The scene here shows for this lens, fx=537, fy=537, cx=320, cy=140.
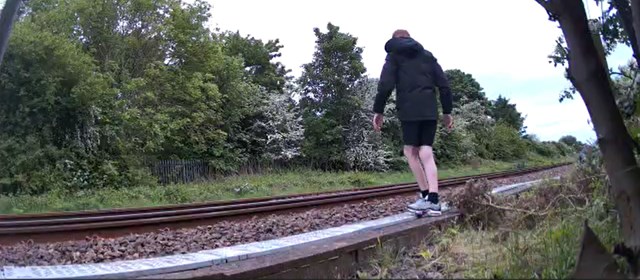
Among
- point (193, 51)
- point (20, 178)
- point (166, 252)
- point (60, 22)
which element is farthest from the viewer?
point (193, 51)

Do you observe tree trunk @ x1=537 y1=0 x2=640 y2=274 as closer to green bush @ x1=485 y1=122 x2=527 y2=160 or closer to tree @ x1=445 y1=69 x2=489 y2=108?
green bush @ x1=485 y1=122 x2=527 y2=160

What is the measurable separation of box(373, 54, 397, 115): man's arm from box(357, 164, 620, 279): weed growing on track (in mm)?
1184

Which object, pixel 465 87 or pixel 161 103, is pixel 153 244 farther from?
pixel 465 87

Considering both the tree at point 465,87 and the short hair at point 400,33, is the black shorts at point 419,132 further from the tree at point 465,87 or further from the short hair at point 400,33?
the tree at point 465,87

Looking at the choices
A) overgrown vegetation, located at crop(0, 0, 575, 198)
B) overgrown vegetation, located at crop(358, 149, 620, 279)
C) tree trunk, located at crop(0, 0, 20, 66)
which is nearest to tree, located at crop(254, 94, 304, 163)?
overgrown vegetation, located at crop(0, 0, 575, 198)

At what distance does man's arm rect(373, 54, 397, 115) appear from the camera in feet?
17.5

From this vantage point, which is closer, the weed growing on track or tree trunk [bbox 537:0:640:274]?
tree trunk [bbox 537:0:640:274]

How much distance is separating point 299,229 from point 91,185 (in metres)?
13.2

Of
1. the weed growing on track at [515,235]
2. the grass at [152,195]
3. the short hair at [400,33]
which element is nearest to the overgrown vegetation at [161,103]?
the grass at [152,195]

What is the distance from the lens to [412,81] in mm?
5281

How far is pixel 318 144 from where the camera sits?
94.7ft

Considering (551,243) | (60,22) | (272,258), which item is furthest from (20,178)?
(551,243)

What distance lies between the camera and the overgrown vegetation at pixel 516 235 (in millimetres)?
2973

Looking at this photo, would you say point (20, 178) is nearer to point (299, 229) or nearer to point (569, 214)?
point (299, 229)
